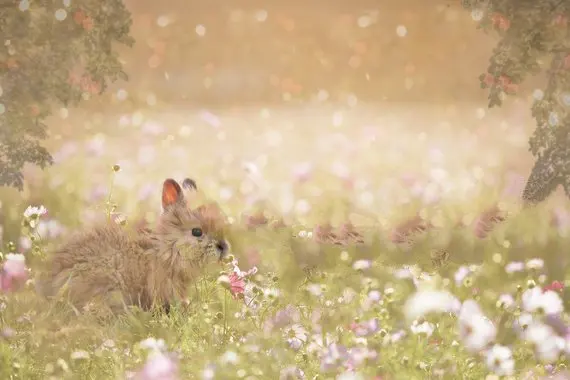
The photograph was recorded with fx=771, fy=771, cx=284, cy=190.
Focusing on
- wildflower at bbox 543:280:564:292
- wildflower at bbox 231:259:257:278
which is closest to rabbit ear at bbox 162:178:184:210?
wildflower at bbox 231:259:257:278

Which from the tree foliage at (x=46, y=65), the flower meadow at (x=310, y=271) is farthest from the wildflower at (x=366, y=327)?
the tree foliage at (x=46, y=65)

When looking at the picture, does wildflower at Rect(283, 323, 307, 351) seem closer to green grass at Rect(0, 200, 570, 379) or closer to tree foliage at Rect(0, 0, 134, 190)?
green grass at Rect(0, 200, 570, 379)

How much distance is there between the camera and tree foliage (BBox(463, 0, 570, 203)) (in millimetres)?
2947

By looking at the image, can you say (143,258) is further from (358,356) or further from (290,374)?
(358,356)

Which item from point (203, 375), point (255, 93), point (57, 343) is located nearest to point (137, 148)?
point (255, 93)

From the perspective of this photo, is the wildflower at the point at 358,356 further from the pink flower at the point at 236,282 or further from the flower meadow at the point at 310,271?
the pink flower at the point at 236,282

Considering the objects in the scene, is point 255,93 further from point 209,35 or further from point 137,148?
point 137,148

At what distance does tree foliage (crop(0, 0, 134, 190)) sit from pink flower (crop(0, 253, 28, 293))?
663mm

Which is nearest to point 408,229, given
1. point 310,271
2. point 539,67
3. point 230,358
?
point 310,271

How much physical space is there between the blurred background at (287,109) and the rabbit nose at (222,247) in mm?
659

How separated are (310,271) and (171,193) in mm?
733

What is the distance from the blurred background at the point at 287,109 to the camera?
299cm

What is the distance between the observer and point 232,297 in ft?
8.60

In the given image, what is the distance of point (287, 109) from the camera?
10.0ft
